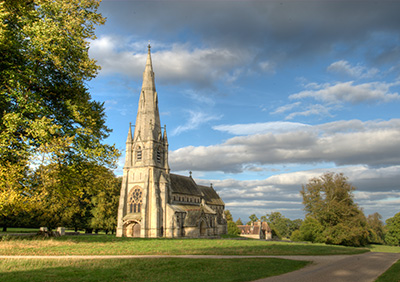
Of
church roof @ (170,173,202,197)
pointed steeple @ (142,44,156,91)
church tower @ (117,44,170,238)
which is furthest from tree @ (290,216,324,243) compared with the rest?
pointed steeple @ (142,44,156,91)

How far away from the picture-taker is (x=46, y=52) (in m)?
19.0

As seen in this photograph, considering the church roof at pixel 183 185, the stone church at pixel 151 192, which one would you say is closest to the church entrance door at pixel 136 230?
the stone church at pixel 151 192

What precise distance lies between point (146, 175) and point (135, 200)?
4518 millimetres

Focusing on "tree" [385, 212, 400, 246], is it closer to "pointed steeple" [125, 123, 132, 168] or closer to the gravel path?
"pointed steeple" [125, 123, 132, 168]

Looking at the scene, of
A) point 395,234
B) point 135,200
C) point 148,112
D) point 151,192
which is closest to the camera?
point 151,192

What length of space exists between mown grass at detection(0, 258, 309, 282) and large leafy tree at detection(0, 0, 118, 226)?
5.57 m

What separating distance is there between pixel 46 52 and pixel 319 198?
42.1 meters

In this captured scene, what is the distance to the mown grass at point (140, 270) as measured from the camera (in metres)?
11.6

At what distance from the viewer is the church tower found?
50.6 m

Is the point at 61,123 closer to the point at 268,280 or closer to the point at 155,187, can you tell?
the point at 268,280

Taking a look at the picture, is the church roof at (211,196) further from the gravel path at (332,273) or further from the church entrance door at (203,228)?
the gravel path at (332,273)


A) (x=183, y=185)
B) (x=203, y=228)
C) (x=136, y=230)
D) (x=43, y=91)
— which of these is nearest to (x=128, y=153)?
(x=136, y=230)

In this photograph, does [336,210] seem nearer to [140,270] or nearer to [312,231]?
[312,231]

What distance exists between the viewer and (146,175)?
53.0 meters
